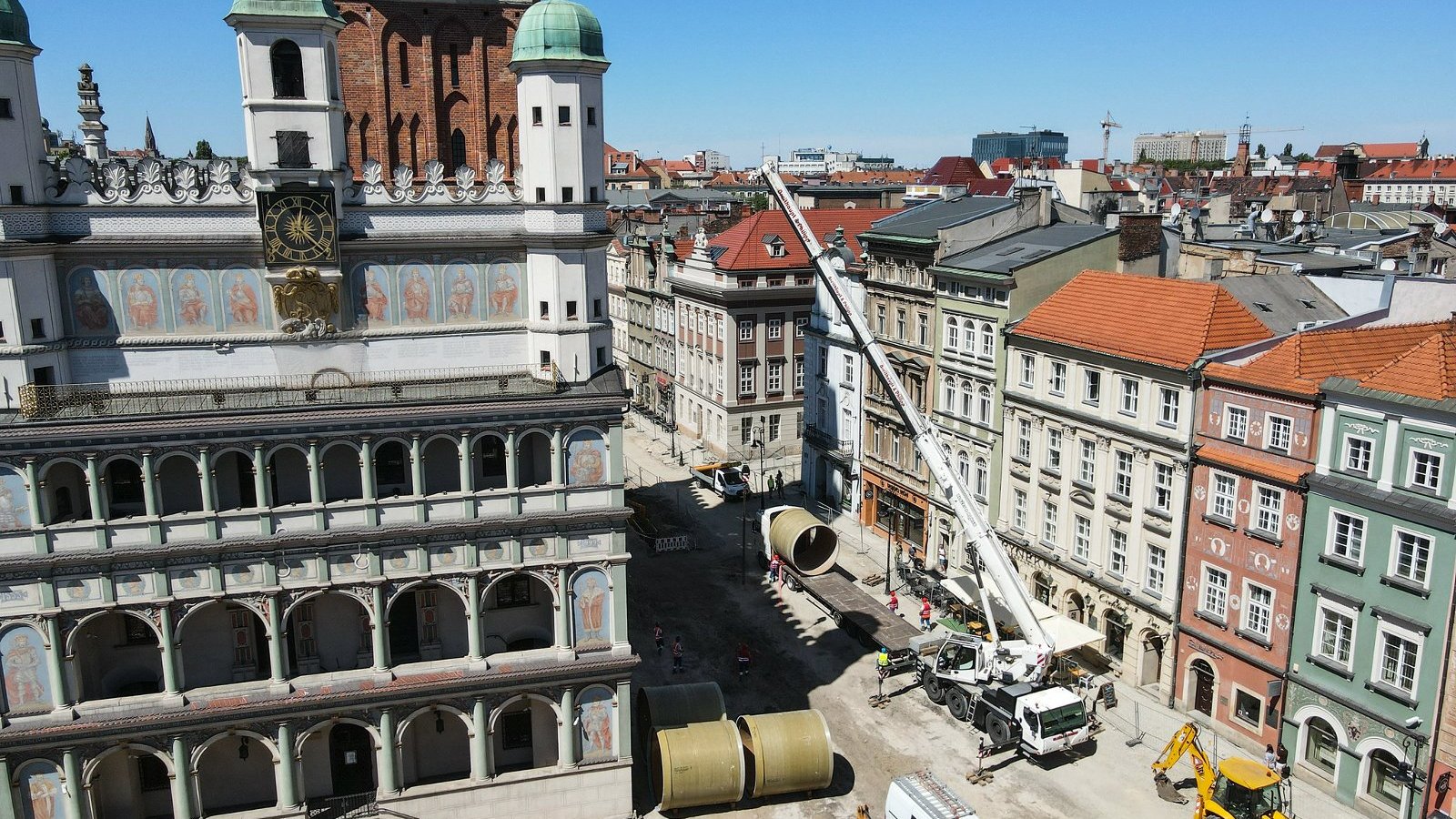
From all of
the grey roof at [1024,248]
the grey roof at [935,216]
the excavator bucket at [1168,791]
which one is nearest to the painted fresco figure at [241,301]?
the grey roof at [1024,248]

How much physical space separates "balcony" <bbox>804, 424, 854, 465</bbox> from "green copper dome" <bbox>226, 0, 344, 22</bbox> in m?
43.6

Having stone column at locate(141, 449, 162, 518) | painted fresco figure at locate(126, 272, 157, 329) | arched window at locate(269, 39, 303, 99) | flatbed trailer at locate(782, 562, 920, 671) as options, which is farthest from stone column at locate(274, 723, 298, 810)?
flatbed trailer at locate(782, 562, 920, 671)

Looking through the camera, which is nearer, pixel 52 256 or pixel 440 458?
pixel 52 256

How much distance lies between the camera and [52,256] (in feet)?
113

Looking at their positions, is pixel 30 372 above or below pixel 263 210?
below

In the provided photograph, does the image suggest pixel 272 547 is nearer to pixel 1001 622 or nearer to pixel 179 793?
pixel 179 793

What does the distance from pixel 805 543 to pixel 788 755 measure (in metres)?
21.2

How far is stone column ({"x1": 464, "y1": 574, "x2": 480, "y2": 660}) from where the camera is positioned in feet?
121

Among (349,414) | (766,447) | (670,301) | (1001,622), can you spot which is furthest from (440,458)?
(670,301)

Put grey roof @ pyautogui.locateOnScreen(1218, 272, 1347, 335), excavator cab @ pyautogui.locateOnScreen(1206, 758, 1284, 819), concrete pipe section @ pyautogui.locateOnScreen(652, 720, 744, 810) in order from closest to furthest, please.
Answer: excavator cab @ pyautogui.locateOnScreen(1206, 758, 1284, 819), concrete pipe section @ pyautogui.locateOnScreen(652, 720, 744, 810), grey roof @ pyautogui.locateOnScreen(1218, 272, 1347, 335)

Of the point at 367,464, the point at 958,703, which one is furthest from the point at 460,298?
the point at 958,703

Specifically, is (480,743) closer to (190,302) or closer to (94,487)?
(94,487)

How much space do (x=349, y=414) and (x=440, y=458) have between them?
4276 mm

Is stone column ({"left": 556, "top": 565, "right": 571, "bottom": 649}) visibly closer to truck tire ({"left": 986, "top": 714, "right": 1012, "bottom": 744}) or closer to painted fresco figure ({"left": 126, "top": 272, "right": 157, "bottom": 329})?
painted fresco figure ({"left": 126, "top": 272, "right": 157, "bottom": 329})
